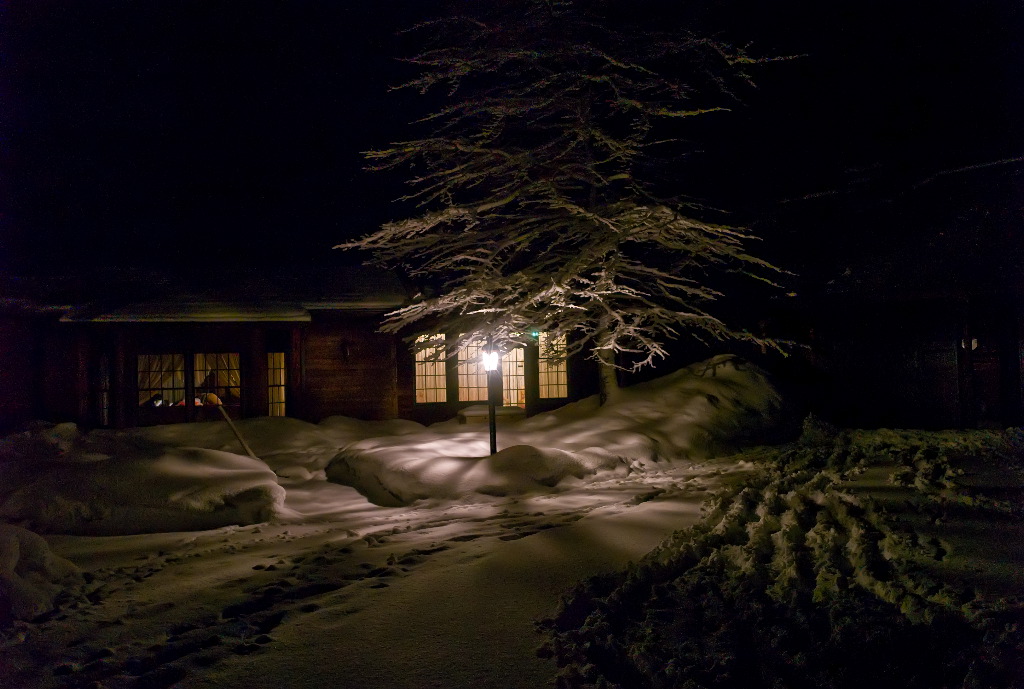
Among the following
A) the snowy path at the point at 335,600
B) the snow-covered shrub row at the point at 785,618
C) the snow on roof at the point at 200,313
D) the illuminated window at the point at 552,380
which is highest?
the snow on roof at the point at 200,313

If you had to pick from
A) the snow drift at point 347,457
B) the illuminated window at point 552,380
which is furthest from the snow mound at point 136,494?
the illuminated window at point 552,380

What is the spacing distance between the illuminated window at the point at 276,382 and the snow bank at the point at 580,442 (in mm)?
3821

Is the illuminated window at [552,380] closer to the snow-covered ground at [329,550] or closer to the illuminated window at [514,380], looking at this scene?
the illuminated window at [514,380]

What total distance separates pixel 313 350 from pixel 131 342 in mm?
4111

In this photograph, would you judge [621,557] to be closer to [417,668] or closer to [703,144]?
[417,668]

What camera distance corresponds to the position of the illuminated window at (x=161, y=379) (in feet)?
49.9

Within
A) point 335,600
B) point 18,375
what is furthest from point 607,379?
point 18,375

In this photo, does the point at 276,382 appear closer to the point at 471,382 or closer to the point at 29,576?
the point at 471,382

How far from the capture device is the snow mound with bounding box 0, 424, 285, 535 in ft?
22.2

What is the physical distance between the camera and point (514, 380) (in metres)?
17.3

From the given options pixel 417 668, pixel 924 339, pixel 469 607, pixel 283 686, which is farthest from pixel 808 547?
pixel 924 339

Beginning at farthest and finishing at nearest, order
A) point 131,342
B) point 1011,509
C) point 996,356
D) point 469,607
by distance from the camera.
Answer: point 131,342 → point 996,356 → point 1011,509 → point 469,607

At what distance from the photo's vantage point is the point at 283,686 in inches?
126

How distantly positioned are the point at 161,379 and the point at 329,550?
11.8 meters
